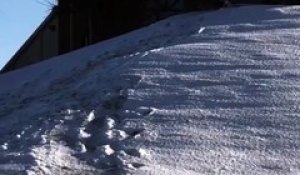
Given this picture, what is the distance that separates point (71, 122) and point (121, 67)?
146 cm

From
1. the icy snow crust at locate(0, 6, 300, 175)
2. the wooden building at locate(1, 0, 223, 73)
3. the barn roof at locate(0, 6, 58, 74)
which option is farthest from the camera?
the barn roof at locate(0, 6, 58, 74)

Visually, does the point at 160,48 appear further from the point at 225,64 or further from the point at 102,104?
the point at 102,104

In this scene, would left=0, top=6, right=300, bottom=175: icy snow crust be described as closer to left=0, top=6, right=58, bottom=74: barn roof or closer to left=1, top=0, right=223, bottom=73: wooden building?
left=1, top=0, right=223, bottom=73: wooden building

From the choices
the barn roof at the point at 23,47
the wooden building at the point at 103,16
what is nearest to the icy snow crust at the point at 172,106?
the wooden building at the point at 103,16

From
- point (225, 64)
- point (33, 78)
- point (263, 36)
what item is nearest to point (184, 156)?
point (225, 64)

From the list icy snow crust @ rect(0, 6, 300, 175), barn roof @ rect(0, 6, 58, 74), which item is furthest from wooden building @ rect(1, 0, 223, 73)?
icy snow crust @ rect(0, 6, 300, 175)

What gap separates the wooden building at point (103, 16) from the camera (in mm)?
13828

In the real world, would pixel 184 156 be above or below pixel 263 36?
below

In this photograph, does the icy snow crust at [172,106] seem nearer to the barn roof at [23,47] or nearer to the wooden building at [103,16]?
the wooden building at [103,16]

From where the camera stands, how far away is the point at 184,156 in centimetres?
598

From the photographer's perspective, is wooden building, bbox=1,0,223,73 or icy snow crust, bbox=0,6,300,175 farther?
wooden building, bbox=1,0,223,73

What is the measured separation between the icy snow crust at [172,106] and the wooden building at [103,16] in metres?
2.39

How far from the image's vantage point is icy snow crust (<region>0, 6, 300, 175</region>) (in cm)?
598

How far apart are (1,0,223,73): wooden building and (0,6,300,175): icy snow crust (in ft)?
7.83
